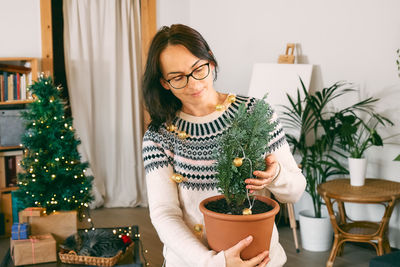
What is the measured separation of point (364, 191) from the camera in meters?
3.21

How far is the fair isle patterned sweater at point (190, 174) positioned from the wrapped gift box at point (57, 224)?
1.98 meters

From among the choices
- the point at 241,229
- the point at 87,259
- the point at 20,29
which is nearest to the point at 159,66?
the point at 241,229

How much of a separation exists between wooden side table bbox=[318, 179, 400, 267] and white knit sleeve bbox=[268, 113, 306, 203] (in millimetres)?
2003

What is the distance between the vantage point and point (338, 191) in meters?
3.26

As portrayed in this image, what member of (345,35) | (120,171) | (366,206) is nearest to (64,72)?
(120,171)

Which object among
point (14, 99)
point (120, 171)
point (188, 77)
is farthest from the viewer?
point (120, 171)

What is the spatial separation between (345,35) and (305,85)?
49 cm

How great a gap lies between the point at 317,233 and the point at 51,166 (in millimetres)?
2006

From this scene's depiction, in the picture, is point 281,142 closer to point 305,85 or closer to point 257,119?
point 257,119

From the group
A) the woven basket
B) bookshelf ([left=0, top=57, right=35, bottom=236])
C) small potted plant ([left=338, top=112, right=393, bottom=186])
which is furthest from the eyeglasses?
bookshelf ([left=0, top=57, right=35, bottom=236])

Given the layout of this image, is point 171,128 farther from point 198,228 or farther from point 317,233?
point 317,233

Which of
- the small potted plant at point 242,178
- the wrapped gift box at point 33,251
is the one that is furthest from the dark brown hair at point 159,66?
the wrapped gift box at point 33,251

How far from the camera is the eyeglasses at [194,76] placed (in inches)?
47.6

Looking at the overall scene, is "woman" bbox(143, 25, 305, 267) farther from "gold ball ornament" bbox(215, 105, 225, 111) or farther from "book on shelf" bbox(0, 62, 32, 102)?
"book on shelf" bbox(0, 62, 32, 102)
